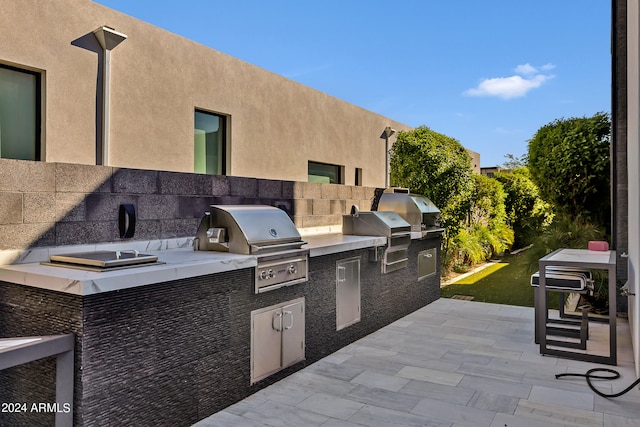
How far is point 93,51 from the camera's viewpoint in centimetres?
549

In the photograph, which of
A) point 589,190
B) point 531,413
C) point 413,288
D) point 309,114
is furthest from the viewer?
point 309,114

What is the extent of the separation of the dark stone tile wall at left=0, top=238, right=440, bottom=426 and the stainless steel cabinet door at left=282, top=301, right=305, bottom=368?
10cm

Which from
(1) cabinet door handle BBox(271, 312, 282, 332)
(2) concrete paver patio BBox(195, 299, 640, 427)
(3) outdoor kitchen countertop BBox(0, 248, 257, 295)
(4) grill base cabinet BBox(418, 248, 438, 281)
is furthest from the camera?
(4) grill base cabinet BBox(418, 248, 438, 281)

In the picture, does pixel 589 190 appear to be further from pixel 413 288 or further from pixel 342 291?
pixel 342 291

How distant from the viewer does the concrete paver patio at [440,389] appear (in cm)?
287

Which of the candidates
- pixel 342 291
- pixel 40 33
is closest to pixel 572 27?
pixel 342 291

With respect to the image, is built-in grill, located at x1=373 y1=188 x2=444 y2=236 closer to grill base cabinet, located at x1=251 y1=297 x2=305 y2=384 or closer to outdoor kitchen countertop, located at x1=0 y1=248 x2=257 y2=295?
grill base cabinet, located at x1=251 y1=297 x2=305 y2=384

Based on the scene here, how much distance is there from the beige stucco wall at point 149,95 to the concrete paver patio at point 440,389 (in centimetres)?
389

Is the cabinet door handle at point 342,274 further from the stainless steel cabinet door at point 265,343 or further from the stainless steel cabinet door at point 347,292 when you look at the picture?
the stainless steel cabinet door at point 265,343

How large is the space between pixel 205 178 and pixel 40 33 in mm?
3006

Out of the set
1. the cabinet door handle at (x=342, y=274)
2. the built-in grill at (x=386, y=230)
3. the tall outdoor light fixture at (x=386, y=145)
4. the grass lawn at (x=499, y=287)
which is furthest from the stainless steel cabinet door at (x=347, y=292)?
the tall outdoor light fixture at (x=386, y=145)

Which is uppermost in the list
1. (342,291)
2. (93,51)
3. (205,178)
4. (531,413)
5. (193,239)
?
(93,51)

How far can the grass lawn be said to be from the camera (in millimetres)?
6754

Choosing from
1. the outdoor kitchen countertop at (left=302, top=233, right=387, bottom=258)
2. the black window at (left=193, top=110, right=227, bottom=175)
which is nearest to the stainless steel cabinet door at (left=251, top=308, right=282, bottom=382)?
the outdoor kitchen countertop at (left=302, top=233, right=387, bottom=258)
